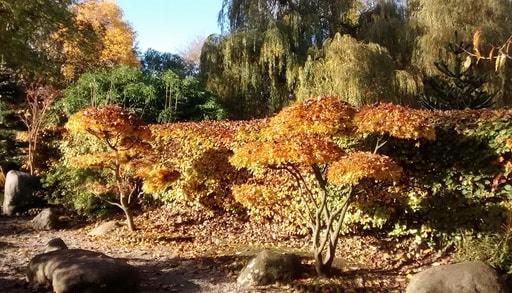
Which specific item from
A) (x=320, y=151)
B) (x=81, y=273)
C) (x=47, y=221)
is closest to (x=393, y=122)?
(x=320, y=151)

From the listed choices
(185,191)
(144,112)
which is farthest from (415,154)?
(144,112)

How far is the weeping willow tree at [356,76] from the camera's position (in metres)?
14.7

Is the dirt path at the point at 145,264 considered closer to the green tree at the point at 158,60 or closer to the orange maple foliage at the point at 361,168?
the orange maple foliage at the point at 361,168

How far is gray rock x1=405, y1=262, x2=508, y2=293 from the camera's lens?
18.2ft

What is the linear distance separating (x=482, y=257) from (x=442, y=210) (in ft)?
3.64

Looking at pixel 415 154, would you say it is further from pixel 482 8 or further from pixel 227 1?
pixel 227 1

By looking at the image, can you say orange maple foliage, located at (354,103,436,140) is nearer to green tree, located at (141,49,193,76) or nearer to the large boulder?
the large boulder

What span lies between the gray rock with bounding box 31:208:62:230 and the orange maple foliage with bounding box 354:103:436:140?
276 inches

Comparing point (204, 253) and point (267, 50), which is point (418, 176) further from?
point (267, 50)

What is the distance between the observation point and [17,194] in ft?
39.5

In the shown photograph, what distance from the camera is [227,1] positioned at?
1855 cm

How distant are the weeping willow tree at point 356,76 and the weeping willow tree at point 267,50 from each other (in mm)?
891


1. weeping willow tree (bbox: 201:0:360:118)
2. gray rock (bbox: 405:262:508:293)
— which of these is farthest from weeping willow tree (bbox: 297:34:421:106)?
gray rock (bbox: 405:262:508:293)

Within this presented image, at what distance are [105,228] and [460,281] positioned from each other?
21.9ft
